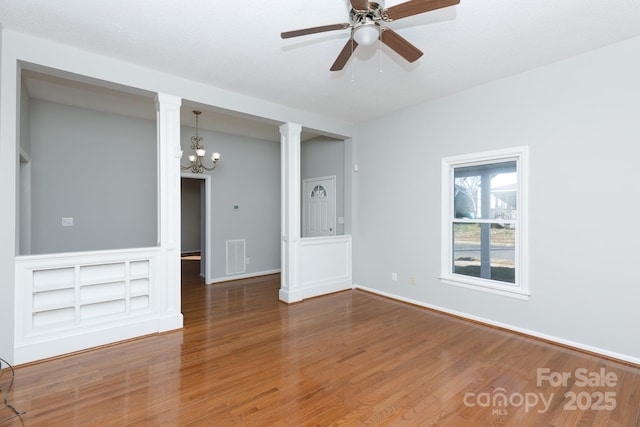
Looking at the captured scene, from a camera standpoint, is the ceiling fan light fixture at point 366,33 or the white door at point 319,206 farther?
the white door at point 319,206

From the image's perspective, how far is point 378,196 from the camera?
504cm

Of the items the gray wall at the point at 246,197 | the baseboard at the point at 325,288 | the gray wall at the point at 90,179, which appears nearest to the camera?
the gray wall at the point at 90,179

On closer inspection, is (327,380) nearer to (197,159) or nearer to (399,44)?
(399,44)

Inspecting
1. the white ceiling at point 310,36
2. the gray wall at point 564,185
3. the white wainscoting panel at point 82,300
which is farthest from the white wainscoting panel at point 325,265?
the white ceiling at point 310,36

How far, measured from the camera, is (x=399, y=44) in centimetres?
236

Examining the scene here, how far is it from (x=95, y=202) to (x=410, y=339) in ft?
15.8

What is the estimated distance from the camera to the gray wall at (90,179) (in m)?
4.31

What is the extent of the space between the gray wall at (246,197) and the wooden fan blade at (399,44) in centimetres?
427

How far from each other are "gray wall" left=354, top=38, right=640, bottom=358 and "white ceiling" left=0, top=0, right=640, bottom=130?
254mm

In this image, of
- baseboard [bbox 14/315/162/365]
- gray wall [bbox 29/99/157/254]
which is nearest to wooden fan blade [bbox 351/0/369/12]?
baseboard [bbox 14/315/162/365]

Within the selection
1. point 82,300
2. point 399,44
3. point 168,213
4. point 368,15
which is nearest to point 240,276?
point 168,213

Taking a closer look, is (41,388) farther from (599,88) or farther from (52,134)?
(599,88)

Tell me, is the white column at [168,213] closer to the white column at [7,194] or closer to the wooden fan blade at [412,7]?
the white column at [7,194]

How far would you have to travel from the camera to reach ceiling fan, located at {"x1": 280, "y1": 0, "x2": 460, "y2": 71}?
190 centimetres
